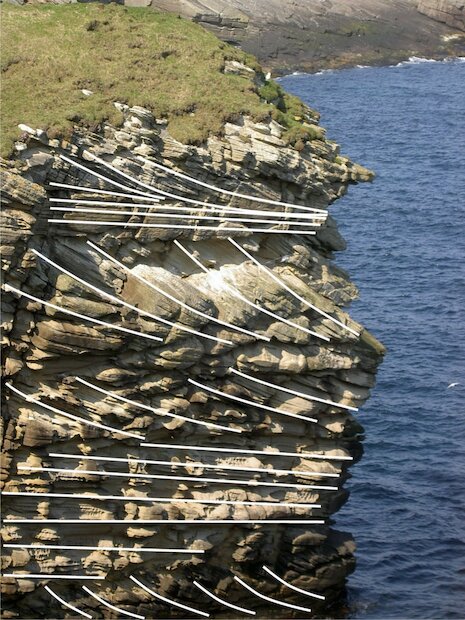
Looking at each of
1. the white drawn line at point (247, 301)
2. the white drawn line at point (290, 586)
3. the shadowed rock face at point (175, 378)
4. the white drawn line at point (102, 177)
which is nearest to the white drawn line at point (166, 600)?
the shadowed rock face at point (175, 378)

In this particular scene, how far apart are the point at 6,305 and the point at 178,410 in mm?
6795

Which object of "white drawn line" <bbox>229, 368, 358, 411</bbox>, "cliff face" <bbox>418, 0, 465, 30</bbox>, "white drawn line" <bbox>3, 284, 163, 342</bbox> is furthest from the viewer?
"cliff face" <bbox>418, 0, 465, 30</bbox>

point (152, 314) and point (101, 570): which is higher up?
point (152, 314)

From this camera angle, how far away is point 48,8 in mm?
47219

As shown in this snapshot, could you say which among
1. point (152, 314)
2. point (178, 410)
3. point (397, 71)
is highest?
point (152, 314)

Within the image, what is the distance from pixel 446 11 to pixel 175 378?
114m

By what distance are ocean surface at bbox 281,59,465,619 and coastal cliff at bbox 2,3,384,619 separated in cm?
331

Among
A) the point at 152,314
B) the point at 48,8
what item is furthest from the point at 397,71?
the point at 152,314

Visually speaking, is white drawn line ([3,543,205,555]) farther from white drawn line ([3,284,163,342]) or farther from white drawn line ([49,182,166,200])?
white drawn line ([49,182,166,200])

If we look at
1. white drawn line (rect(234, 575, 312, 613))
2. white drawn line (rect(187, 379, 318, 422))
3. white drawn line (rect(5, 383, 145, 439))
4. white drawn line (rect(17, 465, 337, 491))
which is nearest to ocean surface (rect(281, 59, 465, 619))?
white drawn line (rect(234, 575, 312, 613))

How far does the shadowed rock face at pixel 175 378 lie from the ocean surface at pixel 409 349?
3.33 metres

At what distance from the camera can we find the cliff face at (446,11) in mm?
144875

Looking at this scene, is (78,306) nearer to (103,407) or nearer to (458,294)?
(103,407)

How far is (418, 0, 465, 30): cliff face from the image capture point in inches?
5704
